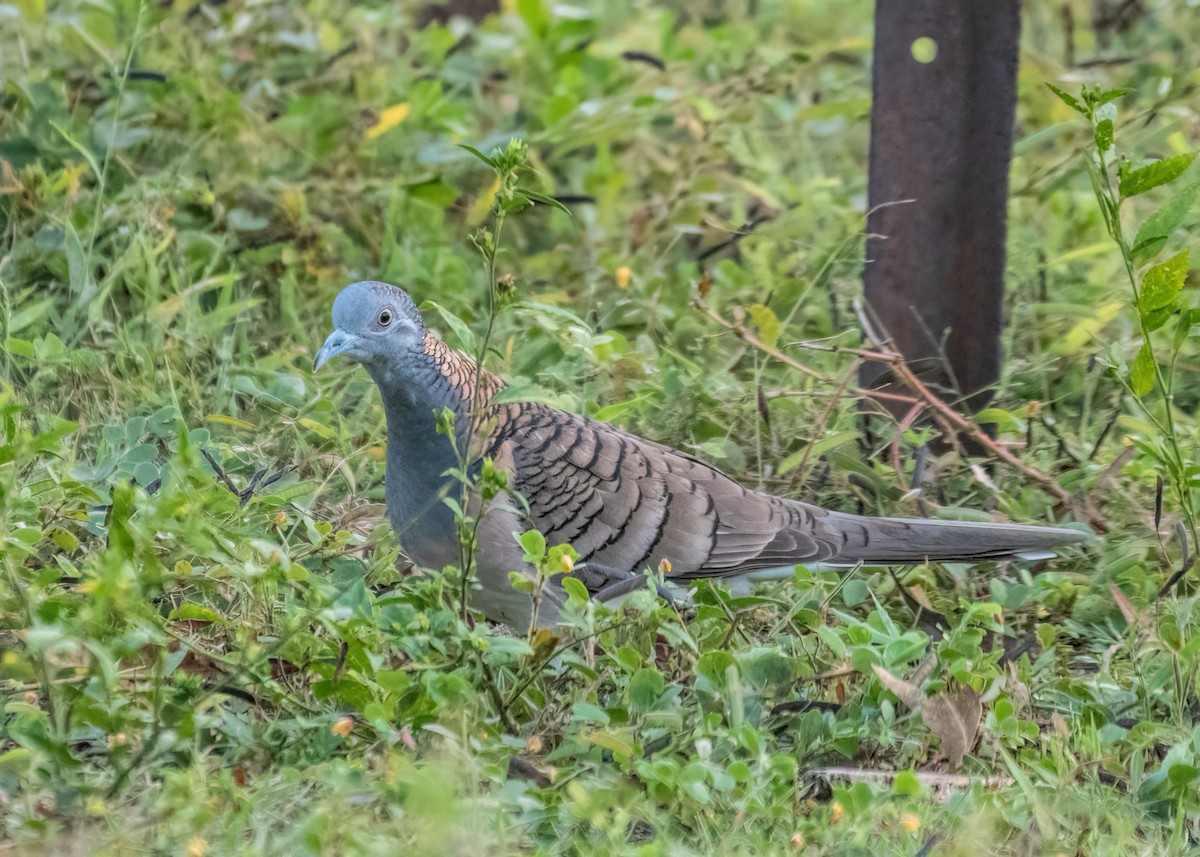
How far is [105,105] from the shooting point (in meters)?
4.71

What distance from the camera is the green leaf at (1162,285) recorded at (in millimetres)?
2629

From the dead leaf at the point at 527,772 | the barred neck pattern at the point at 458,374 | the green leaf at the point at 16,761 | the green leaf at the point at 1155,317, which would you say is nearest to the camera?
the green leaf at the point at 16,761

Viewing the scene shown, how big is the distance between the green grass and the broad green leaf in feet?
0.16

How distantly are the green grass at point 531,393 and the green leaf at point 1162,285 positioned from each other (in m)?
0.07

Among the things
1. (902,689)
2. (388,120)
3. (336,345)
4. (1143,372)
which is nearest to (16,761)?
(336,345)

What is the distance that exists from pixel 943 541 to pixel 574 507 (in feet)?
2.59

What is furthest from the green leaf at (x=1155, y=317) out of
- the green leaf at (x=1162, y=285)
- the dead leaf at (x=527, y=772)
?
the dead leaf at (x=527, y=772)

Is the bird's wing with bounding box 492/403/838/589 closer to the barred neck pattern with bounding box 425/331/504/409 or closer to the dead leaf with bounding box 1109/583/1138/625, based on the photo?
the barred neck pattern with bounding box 425/331/504/409

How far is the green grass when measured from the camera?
227 centimetres

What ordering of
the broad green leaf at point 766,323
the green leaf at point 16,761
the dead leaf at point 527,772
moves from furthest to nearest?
the broad green leaf at point 766,323
the dead leaf at point 527,772
the green leaf at point 16,761

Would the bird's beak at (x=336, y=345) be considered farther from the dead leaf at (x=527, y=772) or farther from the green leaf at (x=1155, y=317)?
the green leaf at (x=1155, y=317)

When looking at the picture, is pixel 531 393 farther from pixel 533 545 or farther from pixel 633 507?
pixel 633 507

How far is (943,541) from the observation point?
3.08 metres

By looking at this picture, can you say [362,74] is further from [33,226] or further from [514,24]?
[33,226]
